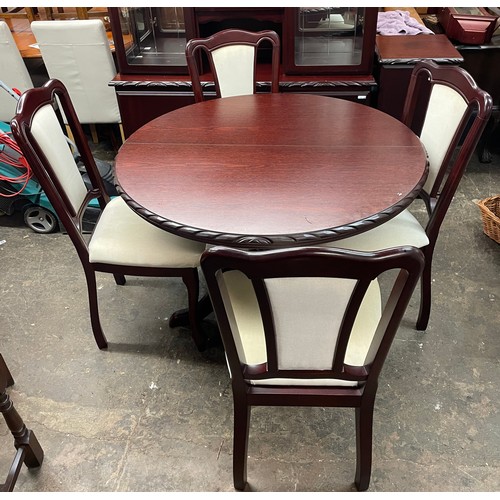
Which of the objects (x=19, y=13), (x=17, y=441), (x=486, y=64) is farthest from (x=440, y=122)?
(x=19, y=13)

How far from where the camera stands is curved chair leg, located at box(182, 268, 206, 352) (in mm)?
1617

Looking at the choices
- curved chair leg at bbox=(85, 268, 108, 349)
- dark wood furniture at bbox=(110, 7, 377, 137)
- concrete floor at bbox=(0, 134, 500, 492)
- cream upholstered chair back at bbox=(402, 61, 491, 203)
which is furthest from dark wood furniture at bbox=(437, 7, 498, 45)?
curved chair leg at bbox=(85, 268, 108, 349)

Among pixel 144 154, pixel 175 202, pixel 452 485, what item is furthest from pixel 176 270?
pixel 452 485

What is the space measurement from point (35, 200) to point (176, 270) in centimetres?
125

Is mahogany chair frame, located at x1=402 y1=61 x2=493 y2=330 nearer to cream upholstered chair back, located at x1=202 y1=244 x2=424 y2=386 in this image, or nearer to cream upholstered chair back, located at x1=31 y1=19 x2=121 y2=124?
cream upholstered chair back, located at x1=202 y1=244 x2=424 y2=386

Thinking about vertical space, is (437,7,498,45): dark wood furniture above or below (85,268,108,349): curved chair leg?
above

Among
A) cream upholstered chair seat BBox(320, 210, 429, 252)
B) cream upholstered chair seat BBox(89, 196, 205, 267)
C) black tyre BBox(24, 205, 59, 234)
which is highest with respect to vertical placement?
cream upholstered chair seat BBox(320, 210, 429, 252)

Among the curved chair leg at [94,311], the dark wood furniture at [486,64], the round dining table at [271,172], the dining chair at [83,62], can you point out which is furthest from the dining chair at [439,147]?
the dining chair at [83,62]

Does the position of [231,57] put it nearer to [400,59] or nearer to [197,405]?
[400,59]

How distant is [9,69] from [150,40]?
35.4 inches

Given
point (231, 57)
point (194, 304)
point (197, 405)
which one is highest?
point (231, 57)

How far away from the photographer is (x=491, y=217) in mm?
→ 2234
